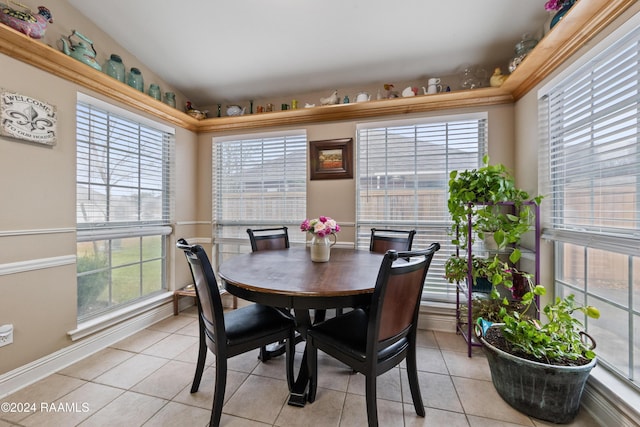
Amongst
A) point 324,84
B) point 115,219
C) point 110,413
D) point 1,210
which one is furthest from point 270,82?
point 110,413

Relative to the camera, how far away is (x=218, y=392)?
138cm

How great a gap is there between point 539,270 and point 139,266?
364cm

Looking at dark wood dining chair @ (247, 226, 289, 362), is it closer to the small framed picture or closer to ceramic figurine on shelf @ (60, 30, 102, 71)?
the small framed picture

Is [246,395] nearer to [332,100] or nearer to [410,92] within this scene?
[332,100]

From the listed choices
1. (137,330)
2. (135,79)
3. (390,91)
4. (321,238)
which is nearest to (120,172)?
(135,79)

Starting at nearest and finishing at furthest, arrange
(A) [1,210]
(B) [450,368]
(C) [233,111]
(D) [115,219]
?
(A) [1,210], (B) [450,368], (D) [115,219], (C) [233,111]

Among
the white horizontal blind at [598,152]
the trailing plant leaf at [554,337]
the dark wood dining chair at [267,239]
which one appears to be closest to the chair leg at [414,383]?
the trailing plant leaf at [554,337]

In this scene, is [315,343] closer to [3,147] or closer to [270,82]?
[3,147]

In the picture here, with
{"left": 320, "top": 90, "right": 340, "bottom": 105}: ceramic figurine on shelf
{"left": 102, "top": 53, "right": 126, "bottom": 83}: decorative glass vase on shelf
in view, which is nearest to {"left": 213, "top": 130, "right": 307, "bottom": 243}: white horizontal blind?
{"left": 320, "top": 90, "right": 340, "bottom": 105}: ceramic figurine on shelf

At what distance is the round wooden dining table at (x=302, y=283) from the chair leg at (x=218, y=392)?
37 centimetres

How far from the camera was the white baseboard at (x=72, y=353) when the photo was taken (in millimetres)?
1683

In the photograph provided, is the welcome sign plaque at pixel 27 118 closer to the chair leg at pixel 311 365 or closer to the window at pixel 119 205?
the window at pixel 119 205

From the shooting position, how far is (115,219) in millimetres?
2445

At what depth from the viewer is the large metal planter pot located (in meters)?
1.37
